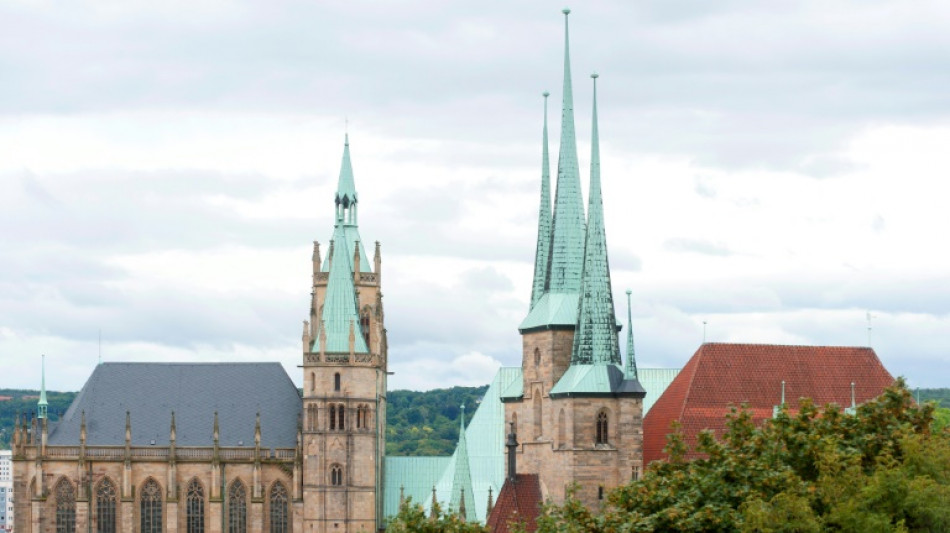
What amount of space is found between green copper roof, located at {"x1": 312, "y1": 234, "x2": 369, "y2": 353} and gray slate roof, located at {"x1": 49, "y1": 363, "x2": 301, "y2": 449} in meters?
7.12

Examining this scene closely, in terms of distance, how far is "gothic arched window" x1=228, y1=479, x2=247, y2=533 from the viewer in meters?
146

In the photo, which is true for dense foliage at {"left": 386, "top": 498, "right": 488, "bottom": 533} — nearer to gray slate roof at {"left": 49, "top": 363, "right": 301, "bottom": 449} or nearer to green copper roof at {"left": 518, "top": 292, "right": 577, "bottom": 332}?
green copper roof at {"left": 518, "top": 292, "right": 577, "bottom": 332}

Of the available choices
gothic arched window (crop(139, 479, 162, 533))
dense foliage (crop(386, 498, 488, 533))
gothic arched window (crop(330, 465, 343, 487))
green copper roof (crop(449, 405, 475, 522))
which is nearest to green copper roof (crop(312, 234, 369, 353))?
gothic arched window (crop(330, 465, 343, 487))

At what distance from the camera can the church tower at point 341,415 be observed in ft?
464

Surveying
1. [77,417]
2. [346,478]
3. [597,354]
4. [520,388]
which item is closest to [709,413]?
[597,354]

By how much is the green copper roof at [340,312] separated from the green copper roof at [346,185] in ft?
22.8

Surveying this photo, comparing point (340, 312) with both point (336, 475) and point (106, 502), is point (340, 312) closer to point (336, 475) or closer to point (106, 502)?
point (336, 475)

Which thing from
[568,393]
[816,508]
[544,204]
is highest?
[544,204]

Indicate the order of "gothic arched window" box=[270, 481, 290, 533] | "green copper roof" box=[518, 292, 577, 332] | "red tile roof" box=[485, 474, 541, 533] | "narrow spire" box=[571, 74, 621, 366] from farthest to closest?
"gothic arched window" box=[270, 481, 290, 533] → "green copper roof" box=[518, 292, 577, 332] → "narrow spire" box=[571, 74, 621, 366] → "red tile roof" box=[485, 474, 541, 533]

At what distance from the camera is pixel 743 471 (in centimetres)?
7062

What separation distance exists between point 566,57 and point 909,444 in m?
57.6

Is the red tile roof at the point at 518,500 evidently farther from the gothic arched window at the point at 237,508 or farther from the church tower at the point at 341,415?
the gothic arched window at the point at 237,508

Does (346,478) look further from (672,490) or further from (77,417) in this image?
(672,490)

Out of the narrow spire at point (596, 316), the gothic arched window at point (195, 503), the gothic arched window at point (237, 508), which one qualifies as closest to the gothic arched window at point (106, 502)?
the gothic arched window at point (195, 503)
